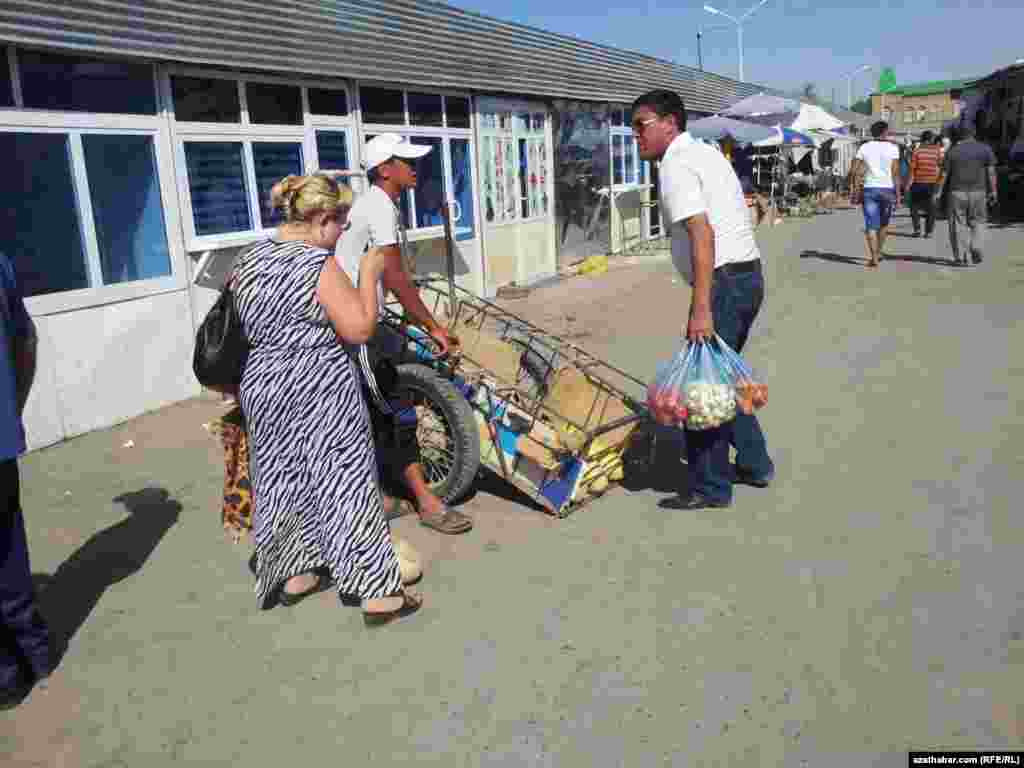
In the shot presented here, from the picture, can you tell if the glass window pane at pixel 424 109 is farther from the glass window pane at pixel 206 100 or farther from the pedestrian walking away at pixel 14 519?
the pedestrian walking away at pixel 14 519

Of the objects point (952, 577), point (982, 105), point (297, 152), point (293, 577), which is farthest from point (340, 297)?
point (982, 105)

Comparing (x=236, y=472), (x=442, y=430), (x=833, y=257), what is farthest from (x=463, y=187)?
(x=236, y=472)

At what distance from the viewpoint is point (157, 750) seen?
2.85 m

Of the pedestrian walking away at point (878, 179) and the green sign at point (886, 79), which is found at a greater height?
the green sign at point (886, 79)

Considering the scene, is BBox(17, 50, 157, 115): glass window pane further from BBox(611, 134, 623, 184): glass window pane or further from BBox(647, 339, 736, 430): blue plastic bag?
BBox(611, 134, 623, 184): glass window pane

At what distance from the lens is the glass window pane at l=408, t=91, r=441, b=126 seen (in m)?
10.9

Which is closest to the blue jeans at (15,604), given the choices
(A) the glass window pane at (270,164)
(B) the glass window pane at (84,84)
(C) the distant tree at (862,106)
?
(B) the glass window pane at (84,84)

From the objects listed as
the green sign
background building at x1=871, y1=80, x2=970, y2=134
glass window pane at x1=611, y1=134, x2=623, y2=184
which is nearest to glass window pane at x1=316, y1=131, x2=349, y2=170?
glass window pane at x1=611, y1=134, x2=623, y2=184

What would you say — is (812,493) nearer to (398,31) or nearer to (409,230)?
(409,230)

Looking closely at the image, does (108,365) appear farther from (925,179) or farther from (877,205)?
(925,179)

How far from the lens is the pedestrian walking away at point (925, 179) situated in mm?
15430

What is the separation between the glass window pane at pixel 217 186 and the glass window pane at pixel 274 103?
19.5 inches

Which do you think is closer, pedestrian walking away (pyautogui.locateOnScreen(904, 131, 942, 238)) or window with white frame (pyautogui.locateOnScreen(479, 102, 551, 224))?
window with white frame (pyautogui.locateOnScreen(479, 102, 551, 224))

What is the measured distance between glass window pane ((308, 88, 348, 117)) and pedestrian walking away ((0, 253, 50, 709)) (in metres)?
6.63
